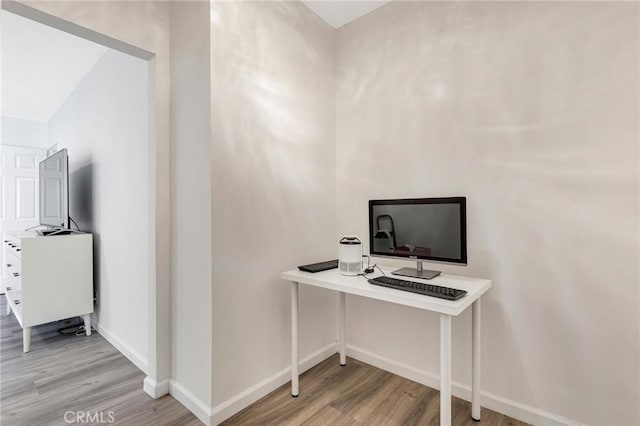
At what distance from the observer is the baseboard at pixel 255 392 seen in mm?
1546

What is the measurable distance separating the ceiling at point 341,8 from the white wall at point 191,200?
91 cm

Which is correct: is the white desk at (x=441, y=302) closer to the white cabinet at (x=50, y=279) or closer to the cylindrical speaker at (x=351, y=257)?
the cylindrical speaker at (x=351, y=257)

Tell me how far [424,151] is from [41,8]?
2.11 metres

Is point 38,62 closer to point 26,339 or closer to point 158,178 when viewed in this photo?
point 158,178

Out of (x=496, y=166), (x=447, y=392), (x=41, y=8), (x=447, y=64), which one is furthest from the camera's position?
(x=447, y=64)

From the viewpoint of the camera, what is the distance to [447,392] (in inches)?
47.9

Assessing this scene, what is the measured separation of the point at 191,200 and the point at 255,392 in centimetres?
118

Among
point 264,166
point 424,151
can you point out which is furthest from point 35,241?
point 424,151

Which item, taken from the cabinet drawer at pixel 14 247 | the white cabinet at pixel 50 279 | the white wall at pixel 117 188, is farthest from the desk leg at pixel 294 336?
the cabinet drawer at pixel 14 247

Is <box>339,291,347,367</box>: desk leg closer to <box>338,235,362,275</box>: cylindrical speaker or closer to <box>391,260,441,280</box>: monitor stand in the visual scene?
<box>338,235,362,275</box>: cylindrical speaker

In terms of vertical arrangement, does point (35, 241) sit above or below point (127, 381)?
above

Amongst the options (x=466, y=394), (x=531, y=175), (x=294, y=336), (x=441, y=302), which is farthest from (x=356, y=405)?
(x=531, y=175)

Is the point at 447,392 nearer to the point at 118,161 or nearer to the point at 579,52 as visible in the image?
the point at 579,52

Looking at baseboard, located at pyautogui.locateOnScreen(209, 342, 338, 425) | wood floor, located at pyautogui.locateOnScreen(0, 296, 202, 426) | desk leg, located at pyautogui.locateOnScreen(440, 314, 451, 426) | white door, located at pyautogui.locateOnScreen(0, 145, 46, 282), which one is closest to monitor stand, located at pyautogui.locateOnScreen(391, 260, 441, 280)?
desk leg, located at pyautogui.locateOnScreen(440, 314, 451, 426)
